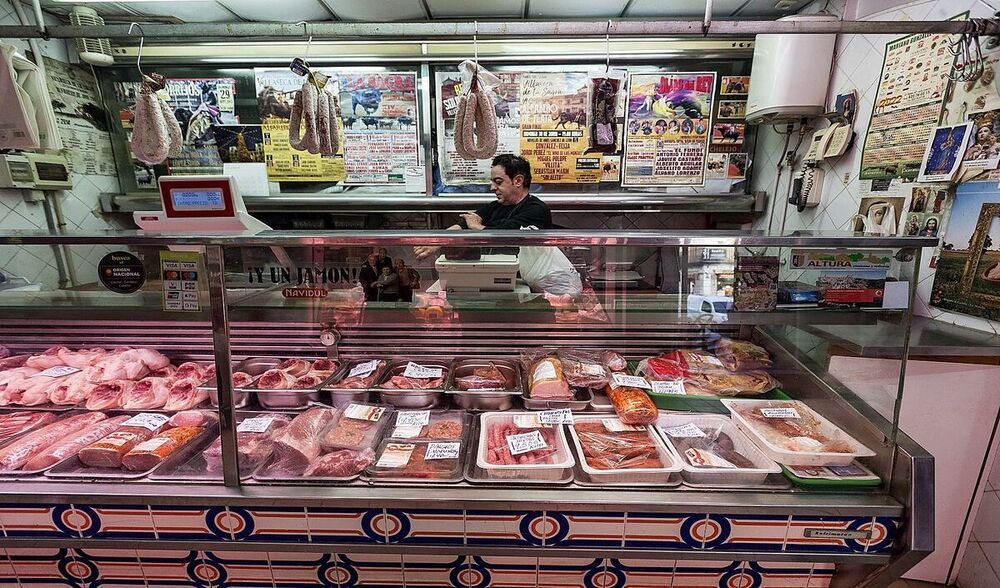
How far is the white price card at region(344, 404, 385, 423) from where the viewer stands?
209 centimetres

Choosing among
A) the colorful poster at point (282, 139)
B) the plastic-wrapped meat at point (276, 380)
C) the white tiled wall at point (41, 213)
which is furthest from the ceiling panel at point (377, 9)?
the plastic-wrapped meat at point (276, 380)

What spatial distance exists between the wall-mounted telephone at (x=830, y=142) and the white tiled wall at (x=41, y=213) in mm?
5981

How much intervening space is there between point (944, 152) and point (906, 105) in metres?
0.52

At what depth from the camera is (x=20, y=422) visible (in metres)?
2.05

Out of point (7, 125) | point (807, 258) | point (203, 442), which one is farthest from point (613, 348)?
point (7, 125)

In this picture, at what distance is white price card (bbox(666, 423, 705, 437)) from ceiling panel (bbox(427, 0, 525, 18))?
3.92 meters

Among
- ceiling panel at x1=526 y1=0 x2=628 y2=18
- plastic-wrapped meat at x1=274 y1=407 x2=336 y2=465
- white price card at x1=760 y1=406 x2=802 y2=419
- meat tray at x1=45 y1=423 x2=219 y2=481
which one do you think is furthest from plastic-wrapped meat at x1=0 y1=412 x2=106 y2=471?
ceiling panel at x1=526 y1=0 x2=628 y2=18

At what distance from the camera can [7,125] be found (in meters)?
2.88

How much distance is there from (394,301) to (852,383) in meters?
2.24

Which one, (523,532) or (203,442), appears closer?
(523,532)

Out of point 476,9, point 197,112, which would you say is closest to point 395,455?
point 476,9

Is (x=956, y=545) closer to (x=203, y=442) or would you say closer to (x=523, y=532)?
(x=523, y=532)

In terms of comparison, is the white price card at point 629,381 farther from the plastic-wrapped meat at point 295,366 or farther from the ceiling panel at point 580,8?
the ceiling panel at point 580,8

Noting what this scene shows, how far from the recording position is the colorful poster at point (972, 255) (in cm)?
251
